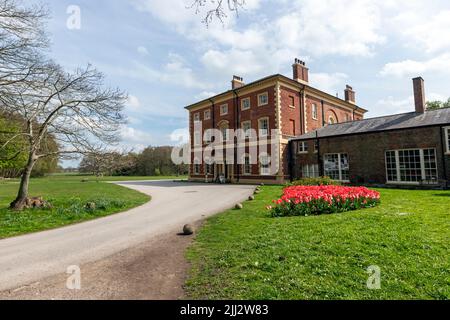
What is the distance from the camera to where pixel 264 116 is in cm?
2627

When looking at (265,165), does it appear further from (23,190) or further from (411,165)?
(23,190)

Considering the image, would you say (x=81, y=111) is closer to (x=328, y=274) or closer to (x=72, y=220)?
(x=72, y=220)

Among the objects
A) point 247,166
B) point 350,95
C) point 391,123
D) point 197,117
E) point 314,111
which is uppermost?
point 350,95

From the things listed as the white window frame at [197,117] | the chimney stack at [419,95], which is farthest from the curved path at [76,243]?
the white window frame at [197,117]

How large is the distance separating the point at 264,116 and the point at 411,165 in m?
13.4

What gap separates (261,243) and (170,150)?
6691 cm

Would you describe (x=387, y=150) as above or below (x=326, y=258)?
above

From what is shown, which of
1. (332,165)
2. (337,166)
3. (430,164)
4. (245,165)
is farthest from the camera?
(245,165)

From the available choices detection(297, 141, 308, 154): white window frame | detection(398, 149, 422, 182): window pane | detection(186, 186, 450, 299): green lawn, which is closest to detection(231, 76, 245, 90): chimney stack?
detection(297, 141, 308, 154): white window frame

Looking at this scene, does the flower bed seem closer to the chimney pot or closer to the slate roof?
the slate roof

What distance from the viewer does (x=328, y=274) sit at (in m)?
3.96


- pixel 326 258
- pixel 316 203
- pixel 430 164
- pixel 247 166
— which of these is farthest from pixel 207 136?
pixel 326 258

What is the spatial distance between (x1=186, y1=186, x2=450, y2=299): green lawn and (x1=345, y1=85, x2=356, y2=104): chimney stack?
3217cm
